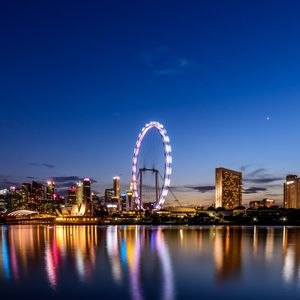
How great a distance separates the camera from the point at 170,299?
850 inches

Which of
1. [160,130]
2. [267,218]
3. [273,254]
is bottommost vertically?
[267,218]

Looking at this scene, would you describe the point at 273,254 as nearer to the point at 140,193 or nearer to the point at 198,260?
the point at 198,260

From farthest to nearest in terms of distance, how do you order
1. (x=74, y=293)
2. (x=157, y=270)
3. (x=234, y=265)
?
(x=234, y=265)
(x=157, y=270)
(x=74, y=293)

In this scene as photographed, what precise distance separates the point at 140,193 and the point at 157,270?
316ft

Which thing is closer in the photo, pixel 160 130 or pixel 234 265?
pixel 234 265

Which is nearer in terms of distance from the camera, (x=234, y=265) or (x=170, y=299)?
(x=170, y=299)

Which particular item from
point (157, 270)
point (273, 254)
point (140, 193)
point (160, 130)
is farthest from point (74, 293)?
point (140, 193)

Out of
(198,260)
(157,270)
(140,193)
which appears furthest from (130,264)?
(140,193)

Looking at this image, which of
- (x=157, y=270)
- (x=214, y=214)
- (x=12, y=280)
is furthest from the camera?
(x=214, y=214)

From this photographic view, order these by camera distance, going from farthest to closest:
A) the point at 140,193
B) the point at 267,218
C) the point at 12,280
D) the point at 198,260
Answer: the point at 267,218, the point at 140,193, the point at 198,260, the point at 12,280

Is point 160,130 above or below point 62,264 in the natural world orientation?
above

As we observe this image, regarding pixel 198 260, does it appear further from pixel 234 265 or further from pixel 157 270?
pixel 157 270

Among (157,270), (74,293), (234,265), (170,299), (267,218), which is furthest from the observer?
(267,218)

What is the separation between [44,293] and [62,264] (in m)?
11.4
